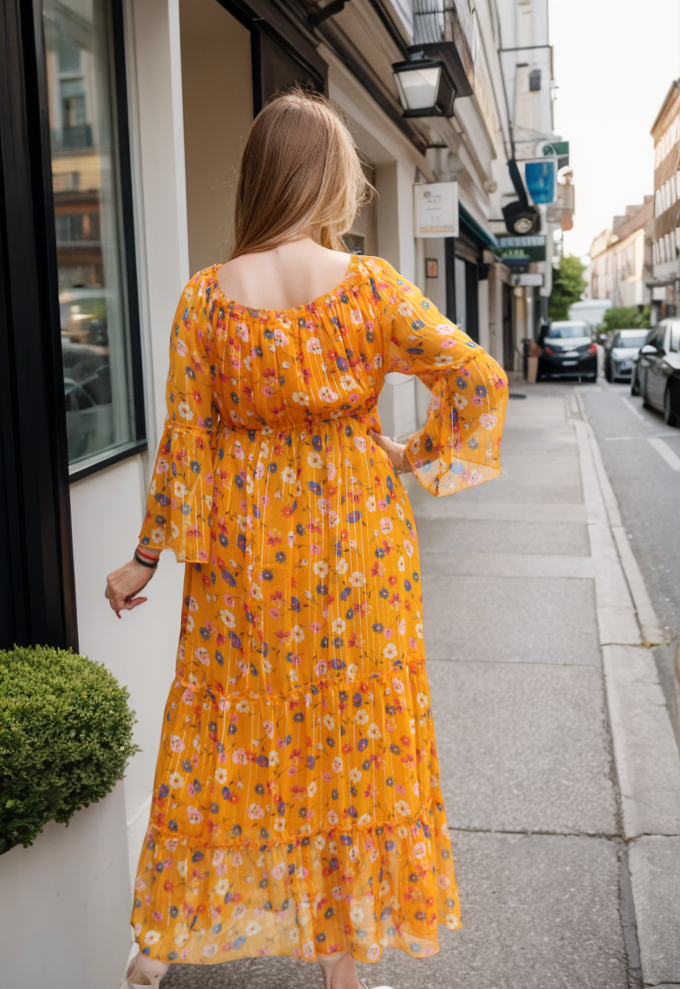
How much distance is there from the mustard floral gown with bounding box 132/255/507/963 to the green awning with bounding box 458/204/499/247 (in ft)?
41.9

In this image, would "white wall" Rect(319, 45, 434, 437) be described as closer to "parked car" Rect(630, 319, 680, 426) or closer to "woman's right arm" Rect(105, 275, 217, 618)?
"woman's right arm" Rect(105, 275, 217, 618)

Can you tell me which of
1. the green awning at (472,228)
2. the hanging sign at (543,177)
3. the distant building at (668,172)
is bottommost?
the distant building at (668,172)

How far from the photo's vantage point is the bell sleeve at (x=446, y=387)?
81.7 inches

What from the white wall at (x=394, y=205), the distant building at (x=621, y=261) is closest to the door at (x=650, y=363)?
the white wall at (x=394, y=205)

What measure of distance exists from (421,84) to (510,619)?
4.43m

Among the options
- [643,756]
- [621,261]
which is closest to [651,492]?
[643,756]

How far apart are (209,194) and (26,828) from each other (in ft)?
13.3

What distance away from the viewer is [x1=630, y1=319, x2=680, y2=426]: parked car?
16047mm

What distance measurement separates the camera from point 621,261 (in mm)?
92125

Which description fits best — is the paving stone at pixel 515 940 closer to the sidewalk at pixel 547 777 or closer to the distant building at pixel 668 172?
the sidewalk at pixel 547 777

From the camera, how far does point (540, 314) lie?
171 ft

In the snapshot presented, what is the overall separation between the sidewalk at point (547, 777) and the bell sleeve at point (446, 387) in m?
1.35

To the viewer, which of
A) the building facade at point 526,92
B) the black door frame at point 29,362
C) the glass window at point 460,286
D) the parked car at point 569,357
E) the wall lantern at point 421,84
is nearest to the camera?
the black door frame at point 29,362

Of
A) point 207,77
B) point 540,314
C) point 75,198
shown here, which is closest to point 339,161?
point 75,198
